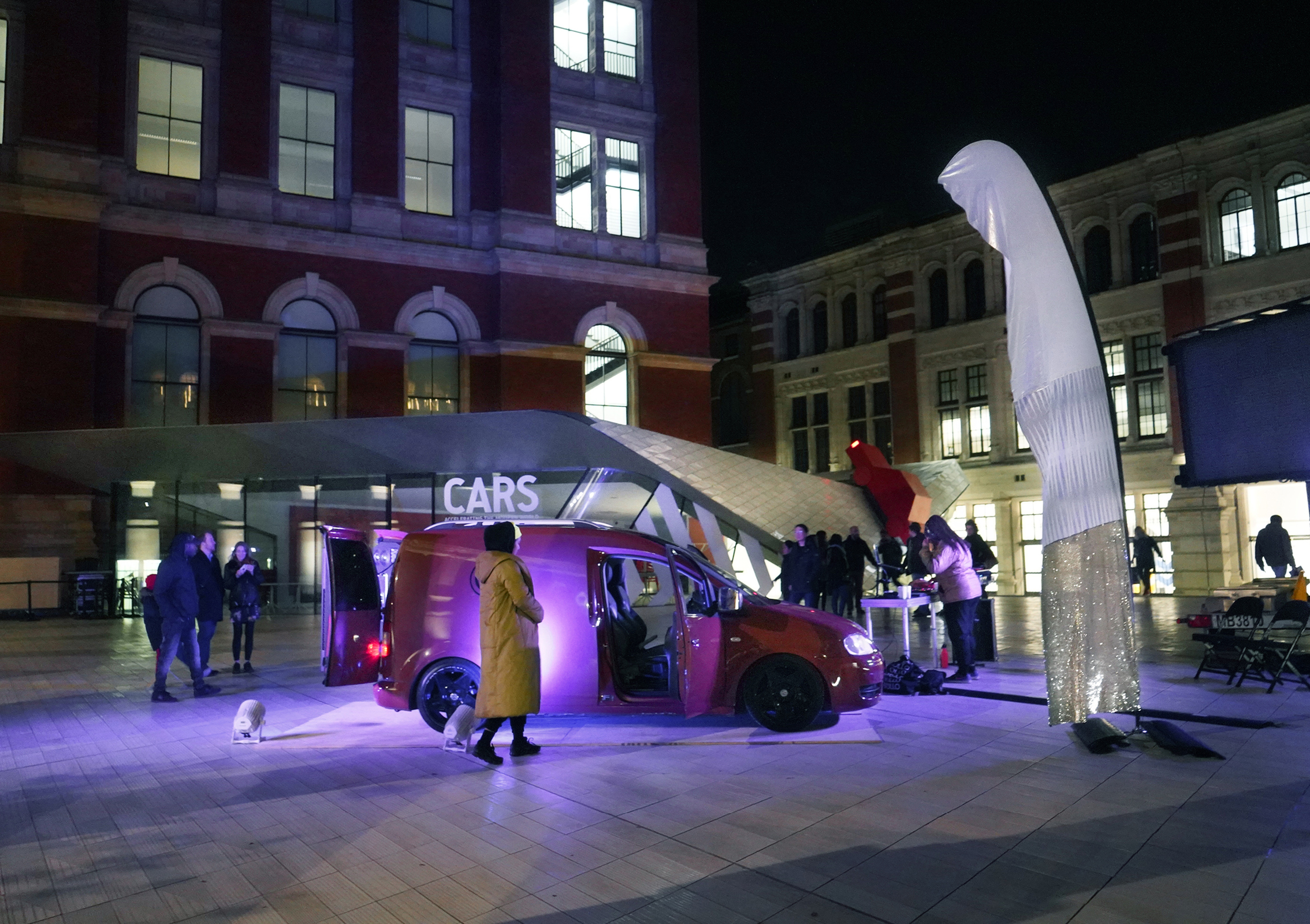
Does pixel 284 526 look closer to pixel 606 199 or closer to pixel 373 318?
pixel 373 318

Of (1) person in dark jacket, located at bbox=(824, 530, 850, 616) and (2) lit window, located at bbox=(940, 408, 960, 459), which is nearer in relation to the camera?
(1) person in dark jacket, located at bbox=(824, 530, 850, 616)

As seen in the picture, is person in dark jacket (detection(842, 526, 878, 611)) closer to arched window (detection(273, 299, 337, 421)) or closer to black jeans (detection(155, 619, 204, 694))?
black jeans (detection(155, 619, 204, 694))

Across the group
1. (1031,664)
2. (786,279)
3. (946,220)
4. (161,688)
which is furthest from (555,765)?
(786,279)

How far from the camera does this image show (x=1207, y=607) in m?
12.4

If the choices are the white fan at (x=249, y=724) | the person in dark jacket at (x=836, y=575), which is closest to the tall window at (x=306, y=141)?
the person in dark jacket at (x=836, y=575)

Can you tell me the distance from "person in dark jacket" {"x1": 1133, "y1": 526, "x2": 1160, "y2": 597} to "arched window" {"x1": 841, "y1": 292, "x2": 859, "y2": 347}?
52.4 feet

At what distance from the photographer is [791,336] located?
135 ft

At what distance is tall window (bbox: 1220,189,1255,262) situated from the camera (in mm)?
26906

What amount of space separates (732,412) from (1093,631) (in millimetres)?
37313

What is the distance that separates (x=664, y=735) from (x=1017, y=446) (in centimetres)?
2741

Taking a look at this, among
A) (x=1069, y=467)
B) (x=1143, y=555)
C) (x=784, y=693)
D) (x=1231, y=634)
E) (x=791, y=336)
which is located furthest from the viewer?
(x=791, y=336)

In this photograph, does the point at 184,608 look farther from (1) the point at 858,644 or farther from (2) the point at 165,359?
(2) the point at 165,359

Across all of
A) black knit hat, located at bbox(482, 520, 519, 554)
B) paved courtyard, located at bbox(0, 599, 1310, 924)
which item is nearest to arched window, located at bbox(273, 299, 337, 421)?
paved courtyard, located at bbox(0, 599, 1310, 924)

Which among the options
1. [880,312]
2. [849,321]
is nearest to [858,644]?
[880,312]
